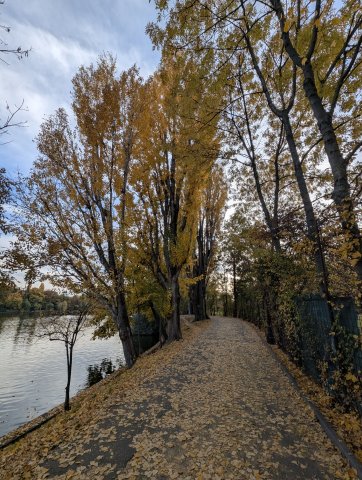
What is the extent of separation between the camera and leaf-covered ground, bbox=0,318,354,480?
10.8 feet

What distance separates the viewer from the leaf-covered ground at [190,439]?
329 centimetres

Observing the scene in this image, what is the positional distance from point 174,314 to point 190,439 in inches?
378

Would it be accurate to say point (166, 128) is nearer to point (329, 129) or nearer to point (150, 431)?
point (329, 129)

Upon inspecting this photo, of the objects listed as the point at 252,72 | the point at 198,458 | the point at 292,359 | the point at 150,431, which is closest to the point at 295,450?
the point at 198,458

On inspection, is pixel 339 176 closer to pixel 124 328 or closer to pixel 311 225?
pixel 311 225

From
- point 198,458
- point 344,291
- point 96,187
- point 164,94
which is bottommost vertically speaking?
point 198,458

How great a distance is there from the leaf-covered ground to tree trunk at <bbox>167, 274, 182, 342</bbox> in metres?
6.52

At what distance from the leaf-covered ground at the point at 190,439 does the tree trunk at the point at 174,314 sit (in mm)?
6516

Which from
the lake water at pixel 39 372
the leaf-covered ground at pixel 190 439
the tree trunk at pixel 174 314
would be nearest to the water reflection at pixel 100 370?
the lake water at pixel 39 372

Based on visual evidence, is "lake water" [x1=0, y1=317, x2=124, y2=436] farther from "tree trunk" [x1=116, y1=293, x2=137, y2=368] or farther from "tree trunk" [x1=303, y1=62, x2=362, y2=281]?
"tree trunk" [x1=303, y1=62, x2=362, y2=281]

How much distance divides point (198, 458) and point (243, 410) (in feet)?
5.80

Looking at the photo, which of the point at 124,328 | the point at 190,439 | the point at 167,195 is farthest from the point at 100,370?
the point at 190,439

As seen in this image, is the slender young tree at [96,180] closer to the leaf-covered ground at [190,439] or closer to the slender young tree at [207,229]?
the leaf-covered ground at [190,439]

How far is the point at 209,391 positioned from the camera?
6.02 meters
